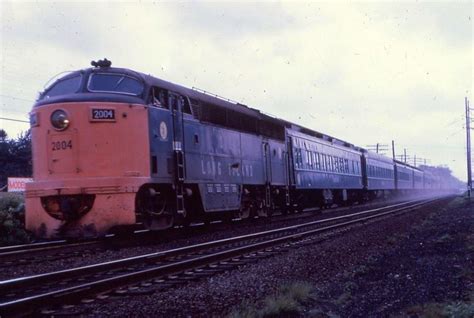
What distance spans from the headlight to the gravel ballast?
196 inches

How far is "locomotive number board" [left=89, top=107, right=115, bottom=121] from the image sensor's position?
11.2 meters

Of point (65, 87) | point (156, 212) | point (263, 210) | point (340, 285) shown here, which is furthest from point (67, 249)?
point (263, 210)

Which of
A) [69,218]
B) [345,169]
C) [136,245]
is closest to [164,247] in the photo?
[136,245]

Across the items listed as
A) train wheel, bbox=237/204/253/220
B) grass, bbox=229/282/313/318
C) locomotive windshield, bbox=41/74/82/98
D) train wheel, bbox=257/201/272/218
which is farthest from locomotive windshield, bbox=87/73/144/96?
train wheel, bbox=257/201/272/218

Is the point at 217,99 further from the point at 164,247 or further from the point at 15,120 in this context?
the point at 15,120

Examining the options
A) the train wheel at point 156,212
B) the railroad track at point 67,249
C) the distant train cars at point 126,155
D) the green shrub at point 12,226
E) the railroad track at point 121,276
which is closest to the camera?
the railroad track at point 121,276

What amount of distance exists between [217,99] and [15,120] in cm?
1191

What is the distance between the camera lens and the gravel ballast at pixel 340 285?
5539 millimetres

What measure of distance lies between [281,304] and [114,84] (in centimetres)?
774

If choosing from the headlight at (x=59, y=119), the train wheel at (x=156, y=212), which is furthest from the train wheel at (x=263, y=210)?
the headlight at (x=59, y=119)

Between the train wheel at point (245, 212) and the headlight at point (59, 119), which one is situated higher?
the headlight at point (59, 119)

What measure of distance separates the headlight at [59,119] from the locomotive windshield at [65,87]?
0.66 meters

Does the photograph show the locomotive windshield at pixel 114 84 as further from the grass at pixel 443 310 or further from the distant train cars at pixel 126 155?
the grass at pixel 443 310

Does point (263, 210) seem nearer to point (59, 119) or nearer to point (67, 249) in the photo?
point (67, 249)
